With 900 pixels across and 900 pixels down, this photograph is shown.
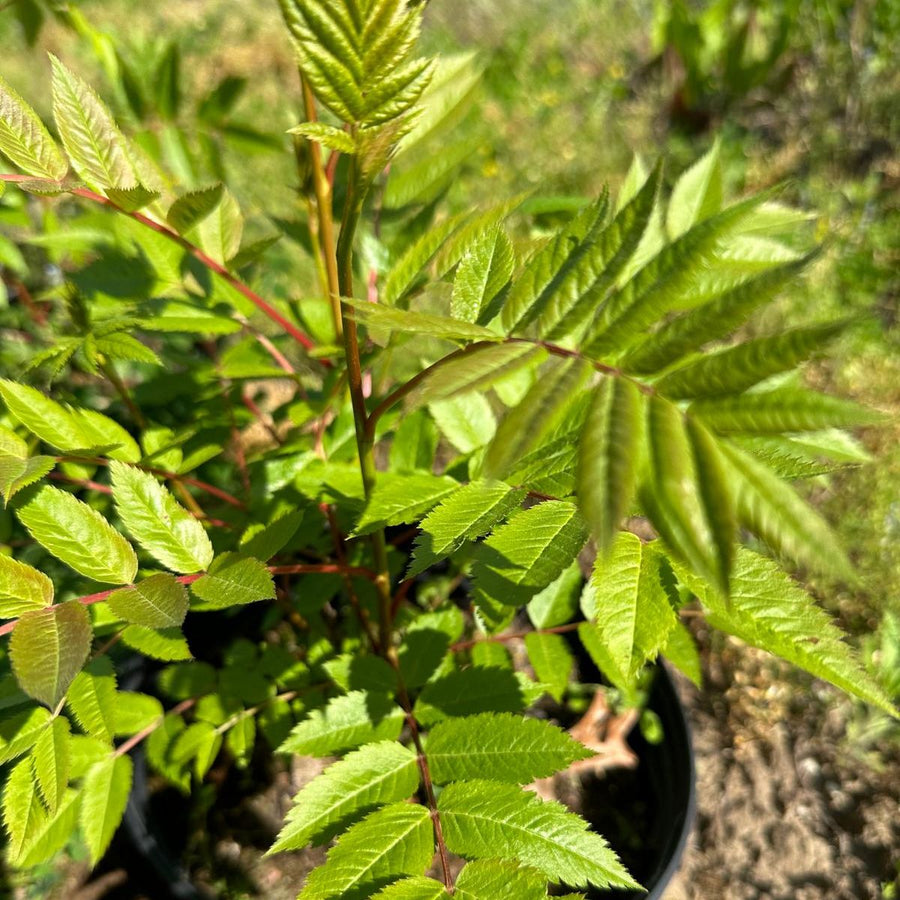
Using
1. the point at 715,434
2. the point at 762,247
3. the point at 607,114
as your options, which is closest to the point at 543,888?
the point at 715,434

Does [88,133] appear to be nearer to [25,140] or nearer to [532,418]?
[25,140]

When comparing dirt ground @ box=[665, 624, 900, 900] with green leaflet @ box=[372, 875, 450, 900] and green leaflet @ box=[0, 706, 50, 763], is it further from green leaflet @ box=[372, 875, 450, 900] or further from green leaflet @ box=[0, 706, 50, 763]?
green leaflet @ box=[0, 706, 50, 763]

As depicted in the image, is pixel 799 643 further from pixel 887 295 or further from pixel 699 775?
pixel 887 295

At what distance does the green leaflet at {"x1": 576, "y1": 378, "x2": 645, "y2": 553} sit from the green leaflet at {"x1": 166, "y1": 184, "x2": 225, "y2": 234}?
67cm

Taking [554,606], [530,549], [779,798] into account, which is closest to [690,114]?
[779,798]

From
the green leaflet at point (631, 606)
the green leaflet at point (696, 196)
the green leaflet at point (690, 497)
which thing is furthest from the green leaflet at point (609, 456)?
the green leaflet at point (696, 196)

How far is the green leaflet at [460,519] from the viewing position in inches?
37.4

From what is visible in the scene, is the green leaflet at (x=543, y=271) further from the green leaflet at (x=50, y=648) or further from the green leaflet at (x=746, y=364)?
the green leaflet at (x=50, y=648)

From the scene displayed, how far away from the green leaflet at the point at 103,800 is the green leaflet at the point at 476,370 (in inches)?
43.3

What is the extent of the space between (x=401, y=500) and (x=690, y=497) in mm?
584

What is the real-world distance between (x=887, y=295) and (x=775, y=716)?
2.40 metres

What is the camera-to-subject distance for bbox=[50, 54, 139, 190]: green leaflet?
103 cm

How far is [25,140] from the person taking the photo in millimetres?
980

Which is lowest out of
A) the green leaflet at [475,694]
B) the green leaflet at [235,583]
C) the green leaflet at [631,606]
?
the green leaflet at [475,694]
